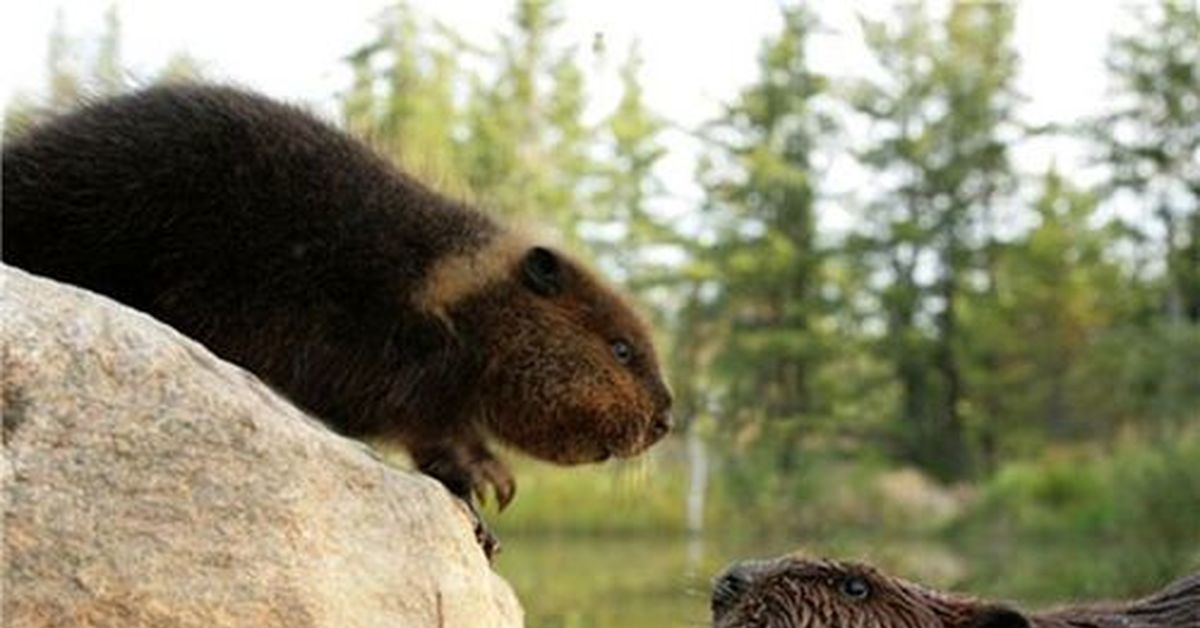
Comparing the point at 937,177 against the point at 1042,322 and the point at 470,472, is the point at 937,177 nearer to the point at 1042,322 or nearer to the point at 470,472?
the point at 1042,322

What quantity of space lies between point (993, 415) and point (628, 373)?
26562 millimetres

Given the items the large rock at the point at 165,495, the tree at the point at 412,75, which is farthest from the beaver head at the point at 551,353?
the tree at the point at 412,75

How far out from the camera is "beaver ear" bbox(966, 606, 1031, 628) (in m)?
3.30

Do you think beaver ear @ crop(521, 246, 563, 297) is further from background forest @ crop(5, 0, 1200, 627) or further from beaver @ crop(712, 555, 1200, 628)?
background forest @ crop(5, 0, 1200, 627)

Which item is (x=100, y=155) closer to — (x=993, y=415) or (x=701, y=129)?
(x=701, y=129)

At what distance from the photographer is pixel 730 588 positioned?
337 cm

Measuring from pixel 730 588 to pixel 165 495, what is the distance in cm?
106

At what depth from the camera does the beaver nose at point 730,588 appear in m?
3.37

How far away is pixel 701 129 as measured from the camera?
27.5 metres

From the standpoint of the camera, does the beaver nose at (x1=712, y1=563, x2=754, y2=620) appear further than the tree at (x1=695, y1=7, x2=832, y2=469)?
No

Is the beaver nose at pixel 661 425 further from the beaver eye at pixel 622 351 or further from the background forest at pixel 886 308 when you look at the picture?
the background forest at pixel 886 308

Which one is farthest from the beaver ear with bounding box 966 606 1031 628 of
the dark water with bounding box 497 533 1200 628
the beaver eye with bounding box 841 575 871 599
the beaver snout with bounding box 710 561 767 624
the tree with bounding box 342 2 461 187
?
the tree with bounding box 342 2 461 187

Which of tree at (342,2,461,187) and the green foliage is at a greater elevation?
tree at (342,2,461,187)

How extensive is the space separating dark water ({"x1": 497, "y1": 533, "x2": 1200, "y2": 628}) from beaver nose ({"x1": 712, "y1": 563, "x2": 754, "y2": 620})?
5.37 metres
